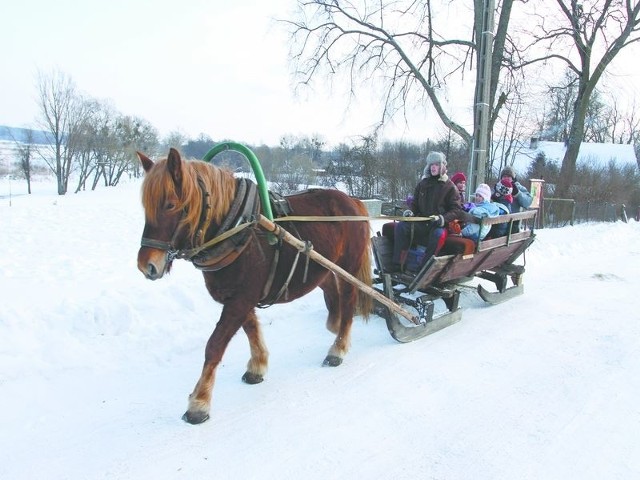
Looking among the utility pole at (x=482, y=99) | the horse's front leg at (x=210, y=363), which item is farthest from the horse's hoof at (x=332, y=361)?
the utility pole at (x=482, y=99)

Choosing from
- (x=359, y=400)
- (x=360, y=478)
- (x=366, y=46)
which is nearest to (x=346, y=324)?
(x=359, y=400)

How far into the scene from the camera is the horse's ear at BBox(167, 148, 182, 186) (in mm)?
2342

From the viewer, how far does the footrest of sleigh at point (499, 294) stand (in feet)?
17.1

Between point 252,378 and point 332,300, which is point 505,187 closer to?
point 332,300

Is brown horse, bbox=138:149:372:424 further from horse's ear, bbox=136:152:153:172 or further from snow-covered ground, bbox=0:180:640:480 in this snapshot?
snow-covered ground, bbox=0:180:640:480

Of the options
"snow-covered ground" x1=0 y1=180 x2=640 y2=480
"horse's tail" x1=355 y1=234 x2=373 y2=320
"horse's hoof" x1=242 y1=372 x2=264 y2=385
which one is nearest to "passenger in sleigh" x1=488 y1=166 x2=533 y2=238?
"snow-covered ground" x1=0 y1=180 x2=640 y2=480

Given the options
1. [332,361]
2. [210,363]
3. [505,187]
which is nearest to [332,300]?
[332,361]

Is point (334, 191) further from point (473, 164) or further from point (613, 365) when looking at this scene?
point (473, 164)

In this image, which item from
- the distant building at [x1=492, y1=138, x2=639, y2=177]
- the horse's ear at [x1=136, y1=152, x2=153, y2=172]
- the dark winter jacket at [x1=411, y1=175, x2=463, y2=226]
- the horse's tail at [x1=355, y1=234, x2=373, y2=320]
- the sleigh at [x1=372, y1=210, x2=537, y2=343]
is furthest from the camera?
the distant building at [x1=492, y1=138, x2=639, y2=177]

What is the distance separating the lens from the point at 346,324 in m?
3.82

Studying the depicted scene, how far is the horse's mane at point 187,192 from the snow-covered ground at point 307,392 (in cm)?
132

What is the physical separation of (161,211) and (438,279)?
10.2 feet

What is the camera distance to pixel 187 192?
7.91ft

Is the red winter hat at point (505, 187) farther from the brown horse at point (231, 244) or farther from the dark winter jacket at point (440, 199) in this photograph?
the brown horse at point (231, 244)
